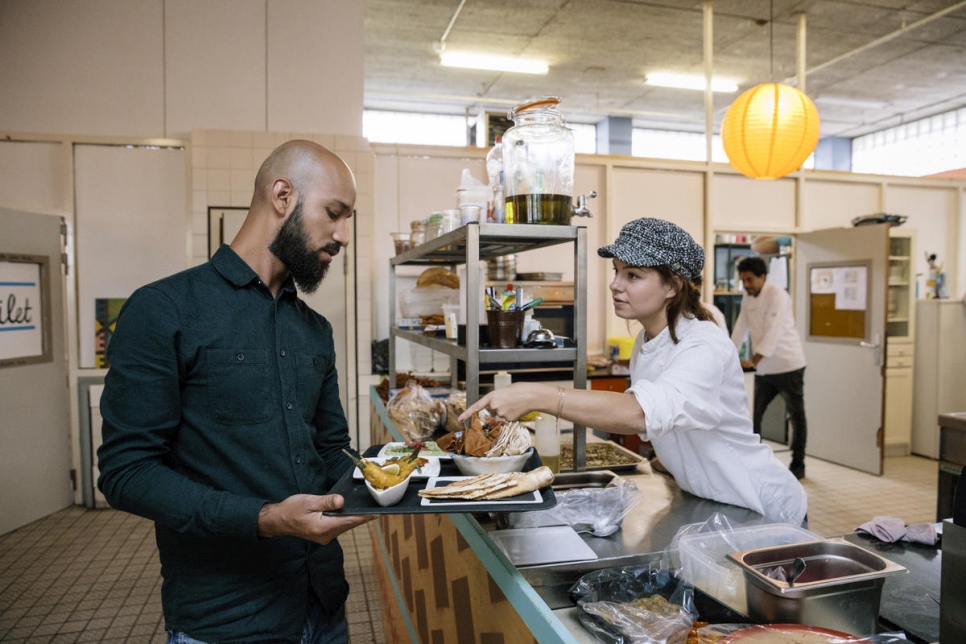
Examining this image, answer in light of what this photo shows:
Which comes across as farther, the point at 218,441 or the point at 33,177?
the point at 33,177

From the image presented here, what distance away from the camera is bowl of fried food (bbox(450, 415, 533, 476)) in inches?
56.2

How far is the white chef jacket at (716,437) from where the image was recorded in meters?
1.74

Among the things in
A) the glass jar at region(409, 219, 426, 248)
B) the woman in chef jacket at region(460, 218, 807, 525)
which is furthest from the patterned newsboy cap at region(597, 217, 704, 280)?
the glass jar at region(409, 219, 426, 248)

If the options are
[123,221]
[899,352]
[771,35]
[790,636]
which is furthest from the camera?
[771,35]

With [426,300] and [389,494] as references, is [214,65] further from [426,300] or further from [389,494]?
[389,494]

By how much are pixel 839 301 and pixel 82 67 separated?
6945mm

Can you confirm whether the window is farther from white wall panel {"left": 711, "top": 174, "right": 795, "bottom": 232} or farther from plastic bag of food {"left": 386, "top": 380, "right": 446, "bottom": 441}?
plastic bag of food {"left": 386, "top": 380, "right": 446, "bottom": 441}

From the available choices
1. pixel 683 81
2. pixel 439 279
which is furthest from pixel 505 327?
pixel 683 81

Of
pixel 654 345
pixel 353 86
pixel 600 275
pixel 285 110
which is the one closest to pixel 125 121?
pixel 285 110

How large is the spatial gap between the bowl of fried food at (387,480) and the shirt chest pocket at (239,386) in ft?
1.13

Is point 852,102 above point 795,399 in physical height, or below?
above

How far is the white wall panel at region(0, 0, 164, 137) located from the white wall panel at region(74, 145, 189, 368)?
23 centimetres

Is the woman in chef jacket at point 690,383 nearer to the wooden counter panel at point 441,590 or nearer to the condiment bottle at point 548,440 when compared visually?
the condiment bottle at point 548,440

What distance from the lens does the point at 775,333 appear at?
5.31 metres
